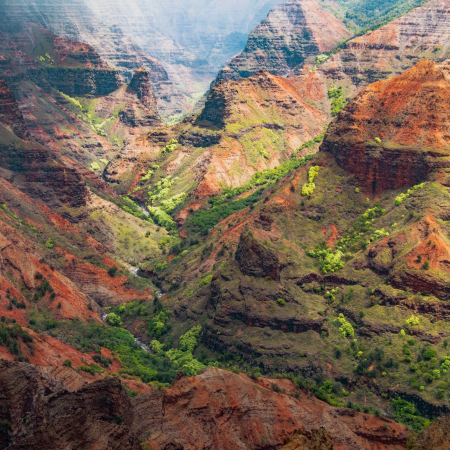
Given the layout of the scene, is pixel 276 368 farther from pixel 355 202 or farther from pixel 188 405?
pixel 355 202

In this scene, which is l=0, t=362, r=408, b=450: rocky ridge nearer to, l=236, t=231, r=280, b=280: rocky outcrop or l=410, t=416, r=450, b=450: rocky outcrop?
l=410, t=416, r=450, b=450: rocky outcrop

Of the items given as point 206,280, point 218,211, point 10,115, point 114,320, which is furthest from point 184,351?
point 10,115

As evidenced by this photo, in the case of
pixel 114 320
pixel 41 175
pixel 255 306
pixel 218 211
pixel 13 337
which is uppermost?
pixel 41 175

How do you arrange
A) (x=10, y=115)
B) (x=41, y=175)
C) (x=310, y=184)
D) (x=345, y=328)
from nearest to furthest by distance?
(x=345, y=328) < (x=310, y=184) < (x=41, y=175) < (x=10, y=115)

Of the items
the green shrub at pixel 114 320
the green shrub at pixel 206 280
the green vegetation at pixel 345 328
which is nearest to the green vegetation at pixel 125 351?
the green shrub at pixel 114 320

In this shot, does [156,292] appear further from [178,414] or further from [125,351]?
[178,414]

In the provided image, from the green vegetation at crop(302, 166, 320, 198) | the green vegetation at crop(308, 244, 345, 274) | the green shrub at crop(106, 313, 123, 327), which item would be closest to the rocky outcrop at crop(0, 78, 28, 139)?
the green shrub at crop(106, 313, 123, 327)
